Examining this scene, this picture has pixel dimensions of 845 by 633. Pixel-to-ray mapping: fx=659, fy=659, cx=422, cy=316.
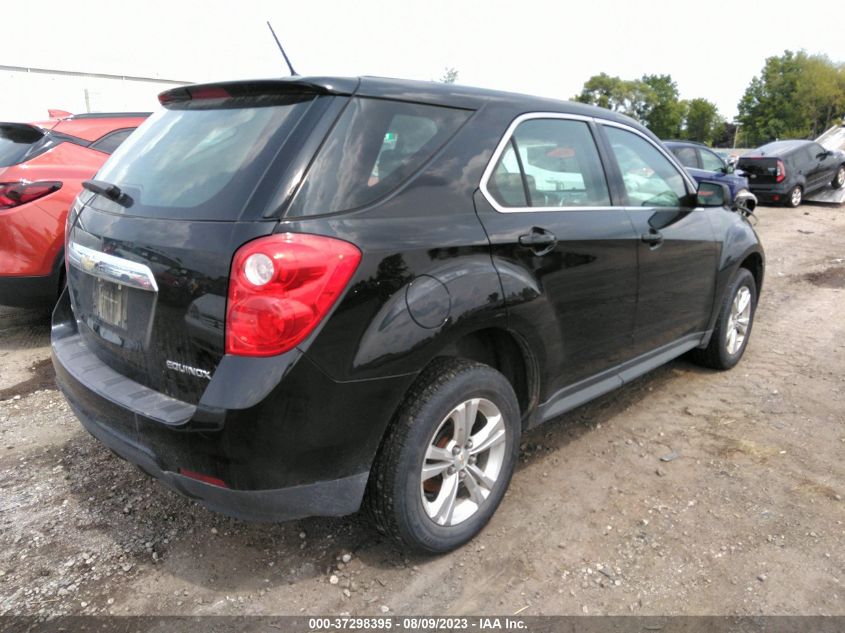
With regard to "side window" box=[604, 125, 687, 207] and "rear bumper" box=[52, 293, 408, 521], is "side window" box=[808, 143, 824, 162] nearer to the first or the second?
"side window" box=[604, 125, 687, 207]

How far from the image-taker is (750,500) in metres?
3.04

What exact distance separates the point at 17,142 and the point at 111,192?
346 centimetres

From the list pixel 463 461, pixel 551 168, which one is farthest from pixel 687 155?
pixel 463 461

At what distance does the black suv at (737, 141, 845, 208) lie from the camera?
47.4ft

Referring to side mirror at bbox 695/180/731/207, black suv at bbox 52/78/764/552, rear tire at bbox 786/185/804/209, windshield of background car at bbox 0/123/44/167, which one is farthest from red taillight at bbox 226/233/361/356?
rear tire at bbox 786/185/804/209

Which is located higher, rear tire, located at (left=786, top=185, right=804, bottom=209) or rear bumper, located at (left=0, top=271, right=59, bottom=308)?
rear tire, located at (left=786, top=185, right=804, bottom=209)

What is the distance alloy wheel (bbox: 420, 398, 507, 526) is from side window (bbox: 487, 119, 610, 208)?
0.87 meters

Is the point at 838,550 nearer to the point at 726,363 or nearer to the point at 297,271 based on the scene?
the point at 726,363

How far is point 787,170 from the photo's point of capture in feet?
47.6

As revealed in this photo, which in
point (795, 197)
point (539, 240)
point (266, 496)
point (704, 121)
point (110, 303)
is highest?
point (704, 121)

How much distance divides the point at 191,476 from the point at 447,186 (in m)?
1.36

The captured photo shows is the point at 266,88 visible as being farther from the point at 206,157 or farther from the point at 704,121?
the point at 704,121

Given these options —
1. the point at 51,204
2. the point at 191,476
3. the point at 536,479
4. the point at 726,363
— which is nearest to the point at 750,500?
Result: the point at 536,479

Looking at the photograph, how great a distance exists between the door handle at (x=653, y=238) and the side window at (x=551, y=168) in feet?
1.05
